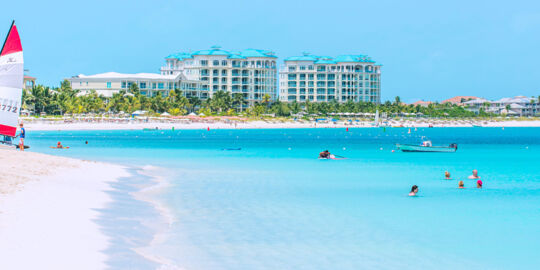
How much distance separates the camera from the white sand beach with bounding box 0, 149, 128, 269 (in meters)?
14.8

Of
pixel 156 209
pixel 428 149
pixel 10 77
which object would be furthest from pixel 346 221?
pixel 428 149

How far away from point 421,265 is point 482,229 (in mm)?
6193

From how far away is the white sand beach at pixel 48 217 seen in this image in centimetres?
1475

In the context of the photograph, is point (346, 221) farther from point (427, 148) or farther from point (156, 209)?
point (427, 148)

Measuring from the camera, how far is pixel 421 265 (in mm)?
17312

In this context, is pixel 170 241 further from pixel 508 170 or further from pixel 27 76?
pixel 27 76

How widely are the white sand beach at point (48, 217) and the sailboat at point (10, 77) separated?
2.63 meters

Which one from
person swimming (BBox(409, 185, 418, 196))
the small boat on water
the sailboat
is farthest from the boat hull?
the sailboat

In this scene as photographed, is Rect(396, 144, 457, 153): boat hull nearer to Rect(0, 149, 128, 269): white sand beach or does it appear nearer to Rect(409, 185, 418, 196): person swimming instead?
Rect(409, 185, 418, 196): person swimming

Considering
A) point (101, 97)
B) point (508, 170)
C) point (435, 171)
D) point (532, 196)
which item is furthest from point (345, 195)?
point (101, 97)

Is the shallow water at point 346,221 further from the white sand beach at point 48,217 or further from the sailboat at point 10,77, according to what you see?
the sailboat at point 10,77

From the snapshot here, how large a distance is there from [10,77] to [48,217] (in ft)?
52.2

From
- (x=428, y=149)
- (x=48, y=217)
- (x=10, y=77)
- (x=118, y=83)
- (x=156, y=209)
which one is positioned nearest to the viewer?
(x=48, y=217)

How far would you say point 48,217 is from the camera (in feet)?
61.9
